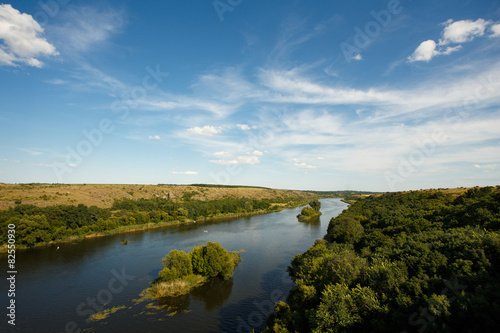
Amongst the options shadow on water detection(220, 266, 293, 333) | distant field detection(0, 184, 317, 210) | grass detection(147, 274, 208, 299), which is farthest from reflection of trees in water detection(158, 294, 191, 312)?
distant field detection(0, 184, 317, 210)

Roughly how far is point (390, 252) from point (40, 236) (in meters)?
60.1

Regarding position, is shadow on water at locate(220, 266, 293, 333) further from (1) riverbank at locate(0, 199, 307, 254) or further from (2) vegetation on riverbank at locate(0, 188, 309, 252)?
(2) vegetation on riverbank at locate(0, 188, 309, 252)

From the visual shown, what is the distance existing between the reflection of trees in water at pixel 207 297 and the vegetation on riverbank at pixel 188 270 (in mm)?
776

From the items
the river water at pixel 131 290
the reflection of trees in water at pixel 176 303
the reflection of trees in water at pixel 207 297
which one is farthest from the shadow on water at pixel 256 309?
the reflection of trees in water at pixel 176 303

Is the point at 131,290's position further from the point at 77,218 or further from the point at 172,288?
the point at 77,218

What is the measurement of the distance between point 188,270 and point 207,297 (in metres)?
5.17

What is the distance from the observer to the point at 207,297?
88.2 ft

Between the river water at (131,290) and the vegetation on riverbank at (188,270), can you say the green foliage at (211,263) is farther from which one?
the river water at (131,290)

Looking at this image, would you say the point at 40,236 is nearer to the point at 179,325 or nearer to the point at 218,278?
the point at 218,278

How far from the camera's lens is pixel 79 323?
70.7ft

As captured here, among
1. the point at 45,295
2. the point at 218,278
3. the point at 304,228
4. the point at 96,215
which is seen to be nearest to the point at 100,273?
the point at 45,295

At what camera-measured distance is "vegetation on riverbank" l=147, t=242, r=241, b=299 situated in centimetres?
2759

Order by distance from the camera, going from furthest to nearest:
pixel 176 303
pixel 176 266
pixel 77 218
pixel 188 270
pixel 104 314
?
1. pixel 77 218
2. pixel 188 270
3. pixel 176 266
4. pixel 176 303
5. pixel 104 314

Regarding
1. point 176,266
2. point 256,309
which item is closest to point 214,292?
point 176,266
